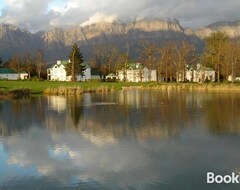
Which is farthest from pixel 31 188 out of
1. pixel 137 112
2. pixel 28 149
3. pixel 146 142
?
pixel 137 112

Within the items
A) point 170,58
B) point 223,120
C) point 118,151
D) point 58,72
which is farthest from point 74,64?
point 118,151

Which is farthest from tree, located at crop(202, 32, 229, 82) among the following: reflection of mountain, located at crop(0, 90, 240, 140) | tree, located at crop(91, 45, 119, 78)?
reflection of mountain, located at crop(0, 90, 240, 140)

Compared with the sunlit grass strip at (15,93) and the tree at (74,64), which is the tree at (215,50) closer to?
the tree at (74,64)

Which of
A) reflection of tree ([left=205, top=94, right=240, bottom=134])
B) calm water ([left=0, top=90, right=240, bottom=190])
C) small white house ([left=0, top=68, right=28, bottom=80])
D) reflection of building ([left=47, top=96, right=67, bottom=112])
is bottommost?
calm water ([left=0, top=90, right=240, bottom=190])

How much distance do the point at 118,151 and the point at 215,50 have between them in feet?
322

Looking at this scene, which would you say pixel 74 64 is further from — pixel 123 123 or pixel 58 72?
pixel 123 123

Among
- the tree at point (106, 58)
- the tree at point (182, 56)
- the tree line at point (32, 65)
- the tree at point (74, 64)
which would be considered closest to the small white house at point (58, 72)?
the tree line at point (32, 65)

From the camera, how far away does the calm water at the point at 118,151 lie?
13.4 metres

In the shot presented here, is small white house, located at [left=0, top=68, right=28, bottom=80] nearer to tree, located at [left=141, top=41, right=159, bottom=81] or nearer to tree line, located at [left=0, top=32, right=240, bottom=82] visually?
tree line, located at [left=0, top=32, right=240, bottom=82]

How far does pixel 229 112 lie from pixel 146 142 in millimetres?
14911

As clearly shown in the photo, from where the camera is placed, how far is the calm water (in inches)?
529

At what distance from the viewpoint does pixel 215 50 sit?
11069 centimetres

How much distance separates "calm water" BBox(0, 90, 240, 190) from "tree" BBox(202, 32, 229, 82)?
72100mm

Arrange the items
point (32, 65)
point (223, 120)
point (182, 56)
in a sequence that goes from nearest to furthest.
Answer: point (223, 120), point (182, 56), point (32, 65)
